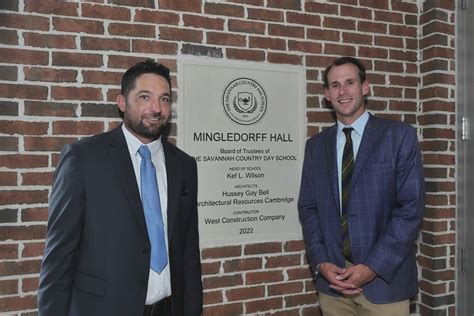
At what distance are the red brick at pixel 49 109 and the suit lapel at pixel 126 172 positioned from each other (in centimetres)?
48

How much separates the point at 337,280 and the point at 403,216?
0.44 meters

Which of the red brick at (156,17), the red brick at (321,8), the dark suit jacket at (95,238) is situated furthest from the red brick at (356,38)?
the dark suit jacket at (95,238)

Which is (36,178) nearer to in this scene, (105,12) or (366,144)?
(105,12)

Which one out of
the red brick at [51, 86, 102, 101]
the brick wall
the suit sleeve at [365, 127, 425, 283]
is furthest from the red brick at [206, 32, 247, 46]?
the suit sleeve at [365, 127, 425, 283]

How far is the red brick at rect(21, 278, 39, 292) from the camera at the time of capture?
2072 millimetres

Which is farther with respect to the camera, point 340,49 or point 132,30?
point 340,49

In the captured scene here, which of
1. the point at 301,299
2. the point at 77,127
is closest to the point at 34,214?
the point at 77,127

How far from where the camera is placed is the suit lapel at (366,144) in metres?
2.09

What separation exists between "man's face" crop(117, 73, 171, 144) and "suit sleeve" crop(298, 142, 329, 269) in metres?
0.89

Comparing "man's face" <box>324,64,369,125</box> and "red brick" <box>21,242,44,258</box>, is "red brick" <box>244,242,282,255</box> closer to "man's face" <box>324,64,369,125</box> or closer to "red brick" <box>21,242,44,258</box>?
"man's face" <box>324,64,369,125</box>

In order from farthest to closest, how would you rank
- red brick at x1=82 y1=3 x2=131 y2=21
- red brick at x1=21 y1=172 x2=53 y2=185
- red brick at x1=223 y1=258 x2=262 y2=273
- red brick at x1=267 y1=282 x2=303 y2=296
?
red brick at x1=267 y1=282 x2=303 y2=296
red brick at x1=223 y1=258 x2=262 y2=273
red brick at x1=82 y1=3 x2=131 y2=21
red brick at x1=21 y1=172 x2=53 y2=185

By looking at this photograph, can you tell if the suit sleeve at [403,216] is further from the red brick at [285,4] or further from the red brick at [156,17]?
the red brick at [156,17]

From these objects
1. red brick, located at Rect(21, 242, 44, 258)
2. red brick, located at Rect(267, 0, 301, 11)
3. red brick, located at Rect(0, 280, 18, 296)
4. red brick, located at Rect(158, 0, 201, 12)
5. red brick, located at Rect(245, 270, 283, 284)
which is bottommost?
red brick, located at Rect(245, 270, 283, 284)

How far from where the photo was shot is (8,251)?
2045 mm
